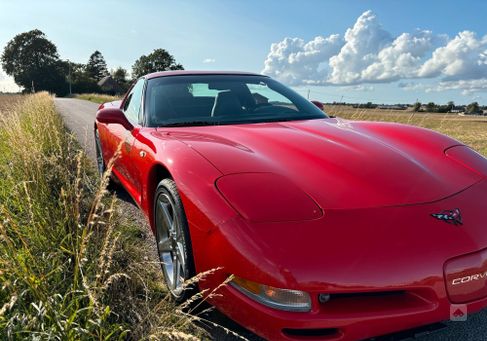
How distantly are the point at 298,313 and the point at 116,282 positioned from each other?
1115mm

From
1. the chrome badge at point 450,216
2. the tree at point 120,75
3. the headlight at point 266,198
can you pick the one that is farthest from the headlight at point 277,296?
the tree at point 120,75

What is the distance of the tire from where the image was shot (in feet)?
6.50

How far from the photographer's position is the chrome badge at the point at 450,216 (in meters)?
1.70

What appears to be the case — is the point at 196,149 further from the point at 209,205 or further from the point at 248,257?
the point at 248,257

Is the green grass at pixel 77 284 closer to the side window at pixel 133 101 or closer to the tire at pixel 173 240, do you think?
the tire at pixel 173 240

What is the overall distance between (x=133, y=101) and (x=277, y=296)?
2.93m

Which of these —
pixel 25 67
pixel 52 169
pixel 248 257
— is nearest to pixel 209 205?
pixel 248 257

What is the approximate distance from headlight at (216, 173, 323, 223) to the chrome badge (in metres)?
0.51

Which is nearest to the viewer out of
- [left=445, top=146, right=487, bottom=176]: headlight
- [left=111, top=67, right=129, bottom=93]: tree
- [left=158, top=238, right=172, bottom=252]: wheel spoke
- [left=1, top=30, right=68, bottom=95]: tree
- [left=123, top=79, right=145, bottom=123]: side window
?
[left=445, top=146, right=487, bottom=176]: headlight

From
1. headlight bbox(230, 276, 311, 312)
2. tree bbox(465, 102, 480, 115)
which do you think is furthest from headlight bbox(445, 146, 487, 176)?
tree bbox(465, 102, 480, 115)

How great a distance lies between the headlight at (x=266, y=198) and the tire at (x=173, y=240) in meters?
0.36

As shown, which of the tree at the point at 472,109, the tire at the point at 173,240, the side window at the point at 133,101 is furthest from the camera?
the tree at the point at 472,109

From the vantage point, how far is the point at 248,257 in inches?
61.3

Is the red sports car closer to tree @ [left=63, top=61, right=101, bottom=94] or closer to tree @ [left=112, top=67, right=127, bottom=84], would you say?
tree @ [left=63, top=61, right=101, bottom=94]
